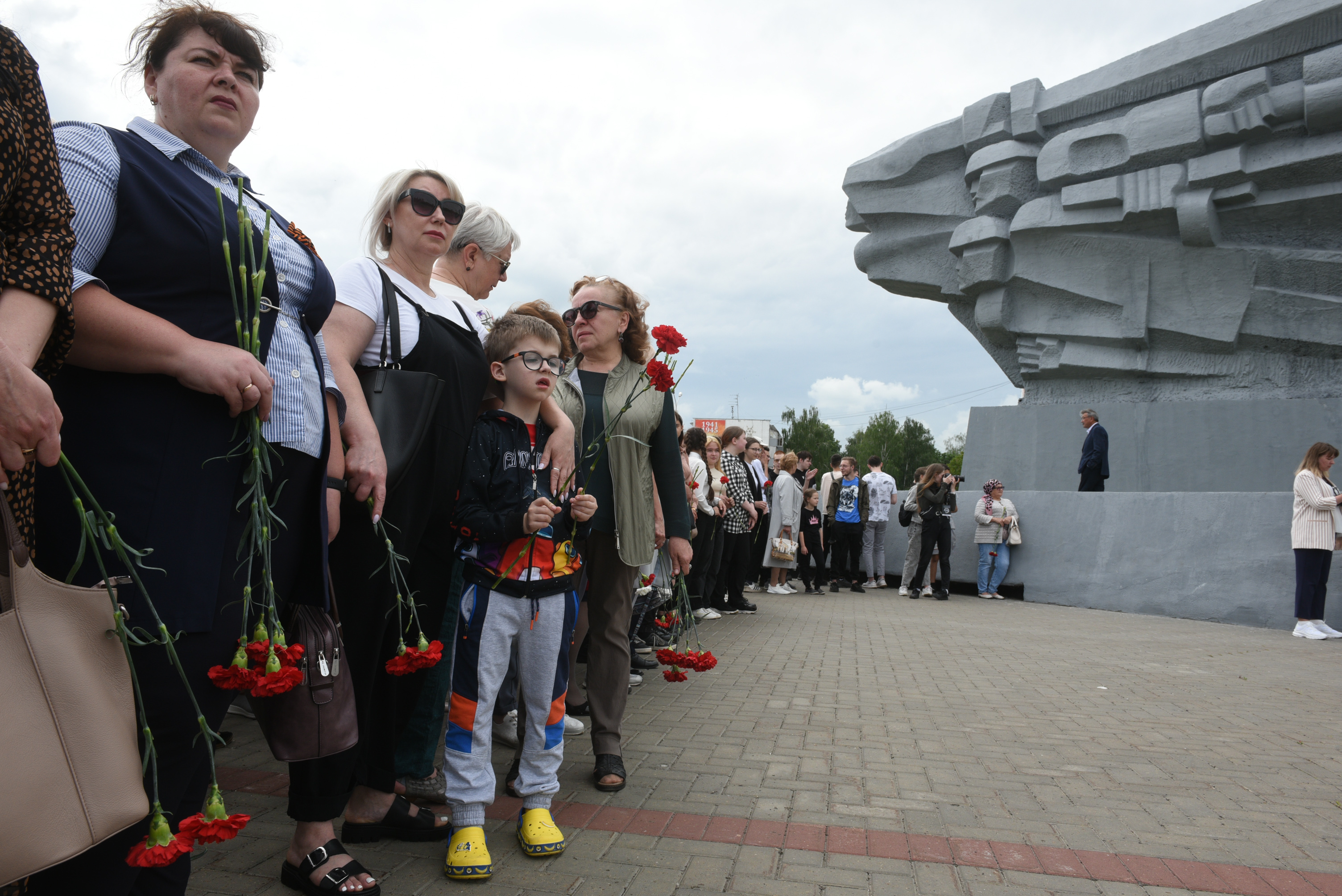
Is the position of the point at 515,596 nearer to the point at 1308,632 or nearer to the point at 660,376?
the point at 660,376

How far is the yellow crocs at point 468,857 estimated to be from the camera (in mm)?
2518

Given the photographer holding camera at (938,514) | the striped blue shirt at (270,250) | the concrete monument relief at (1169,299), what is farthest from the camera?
the photographer holding camera at (938,514)

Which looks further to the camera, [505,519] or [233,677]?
[505,519]

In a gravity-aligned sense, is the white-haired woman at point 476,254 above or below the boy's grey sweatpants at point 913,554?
above

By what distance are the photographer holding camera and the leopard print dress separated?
11.3m

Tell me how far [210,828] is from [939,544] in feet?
38.4

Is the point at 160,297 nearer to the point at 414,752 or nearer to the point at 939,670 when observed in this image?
the point at 414,752

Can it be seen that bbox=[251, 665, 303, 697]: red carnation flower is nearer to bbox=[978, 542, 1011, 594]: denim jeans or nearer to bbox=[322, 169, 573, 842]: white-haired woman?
bbox=[322, 169, 573, 842]: white-haired woman

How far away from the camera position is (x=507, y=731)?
13.8ft

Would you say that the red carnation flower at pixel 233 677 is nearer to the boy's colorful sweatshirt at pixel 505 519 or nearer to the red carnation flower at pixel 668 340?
the boy's colorful sweatshirt at pixel 505 519

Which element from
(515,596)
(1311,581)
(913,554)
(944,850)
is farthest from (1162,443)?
(515,596)

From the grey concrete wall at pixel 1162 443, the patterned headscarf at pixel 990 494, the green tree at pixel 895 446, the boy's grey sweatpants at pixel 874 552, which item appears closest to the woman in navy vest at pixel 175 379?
the patterned headscarf at pixel 990 494

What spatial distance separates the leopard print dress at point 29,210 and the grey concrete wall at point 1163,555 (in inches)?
444

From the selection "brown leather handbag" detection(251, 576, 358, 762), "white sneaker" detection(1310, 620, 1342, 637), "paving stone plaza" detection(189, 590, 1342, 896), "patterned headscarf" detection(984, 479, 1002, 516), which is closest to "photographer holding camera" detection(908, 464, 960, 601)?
"patterned headscarf" detection(984, 479, 1002, 516)
